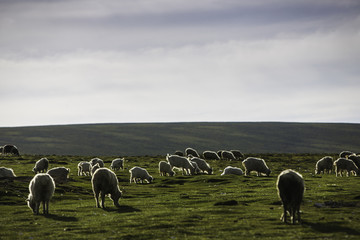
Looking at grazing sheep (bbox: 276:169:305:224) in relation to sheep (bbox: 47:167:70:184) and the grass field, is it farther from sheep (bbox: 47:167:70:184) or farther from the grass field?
sheep (bbox: 47:167:70:184)

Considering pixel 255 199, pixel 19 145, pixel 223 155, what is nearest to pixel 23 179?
pixel 255 199

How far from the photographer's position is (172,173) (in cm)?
4756

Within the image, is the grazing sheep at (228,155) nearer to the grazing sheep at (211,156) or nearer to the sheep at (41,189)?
the grazing sheep at (211,156)

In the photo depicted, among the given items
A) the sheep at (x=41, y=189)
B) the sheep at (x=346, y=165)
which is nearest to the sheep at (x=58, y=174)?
the sheep at (x=41, y=189)

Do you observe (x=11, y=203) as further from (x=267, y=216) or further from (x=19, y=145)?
(x=19, y=145)

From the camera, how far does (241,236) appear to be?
16.0m

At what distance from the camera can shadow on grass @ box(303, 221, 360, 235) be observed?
53.3ft

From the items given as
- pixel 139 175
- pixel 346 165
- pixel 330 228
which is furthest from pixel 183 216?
pixel 346 165

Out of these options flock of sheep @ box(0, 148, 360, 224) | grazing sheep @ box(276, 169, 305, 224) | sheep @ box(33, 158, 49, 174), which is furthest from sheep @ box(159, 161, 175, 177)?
grazing sheep @ box(276, 169, 305, 224)

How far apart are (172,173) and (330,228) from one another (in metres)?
31.4

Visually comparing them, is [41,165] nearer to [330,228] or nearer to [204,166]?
[204,166]

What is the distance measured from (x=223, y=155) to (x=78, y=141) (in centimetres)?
12732

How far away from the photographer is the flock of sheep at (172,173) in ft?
60.0

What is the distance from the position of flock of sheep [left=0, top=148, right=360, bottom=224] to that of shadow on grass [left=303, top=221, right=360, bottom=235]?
2.95 ft
